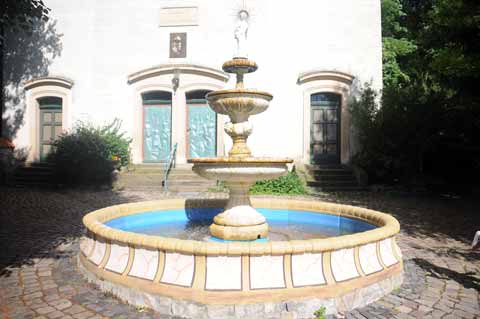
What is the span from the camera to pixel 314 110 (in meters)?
14.4

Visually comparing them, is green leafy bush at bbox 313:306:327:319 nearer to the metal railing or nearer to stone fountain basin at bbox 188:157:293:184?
stone fountain basin at bbox 188:157:293:184

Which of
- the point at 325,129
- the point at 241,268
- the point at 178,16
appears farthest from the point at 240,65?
the point at 178,16

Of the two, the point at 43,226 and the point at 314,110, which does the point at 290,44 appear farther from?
the point at 43,226

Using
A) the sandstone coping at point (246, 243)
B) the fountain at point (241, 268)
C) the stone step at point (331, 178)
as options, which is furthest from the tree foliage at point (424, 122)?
the fountain at point (241, 268)

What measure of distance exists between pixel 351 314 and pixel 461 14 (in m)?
6.64

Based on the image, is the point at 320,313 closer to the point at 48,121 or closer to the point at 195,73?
the point at 195,73

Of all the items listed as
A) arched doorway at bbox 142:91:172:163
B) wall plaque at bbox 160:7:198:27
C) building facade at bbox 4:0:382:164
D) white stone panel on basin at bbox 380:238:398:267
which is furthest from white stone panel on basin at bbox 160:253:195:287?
wall plaque at bbox 160:7:198:27

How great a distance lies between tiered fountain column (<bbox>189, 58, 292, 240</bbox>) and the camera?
4.36 metres

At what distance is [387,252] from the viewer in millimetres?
4008

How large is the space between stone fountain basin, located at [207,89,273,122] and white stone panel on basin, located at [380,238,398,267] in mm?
2221

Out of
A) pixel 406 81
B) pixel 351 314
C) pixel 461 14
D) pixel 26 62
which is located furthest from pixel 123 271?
pixel 406 81

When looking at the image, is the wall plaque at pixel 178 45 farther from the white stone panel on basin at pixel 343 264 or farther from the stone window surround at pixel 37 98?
the white stone panel on basin at pixel 343 264

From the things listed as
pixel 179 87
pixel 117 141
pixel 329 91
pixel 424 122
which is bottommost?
pixel 117 141

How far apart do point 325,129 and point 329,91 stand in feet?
4.84
